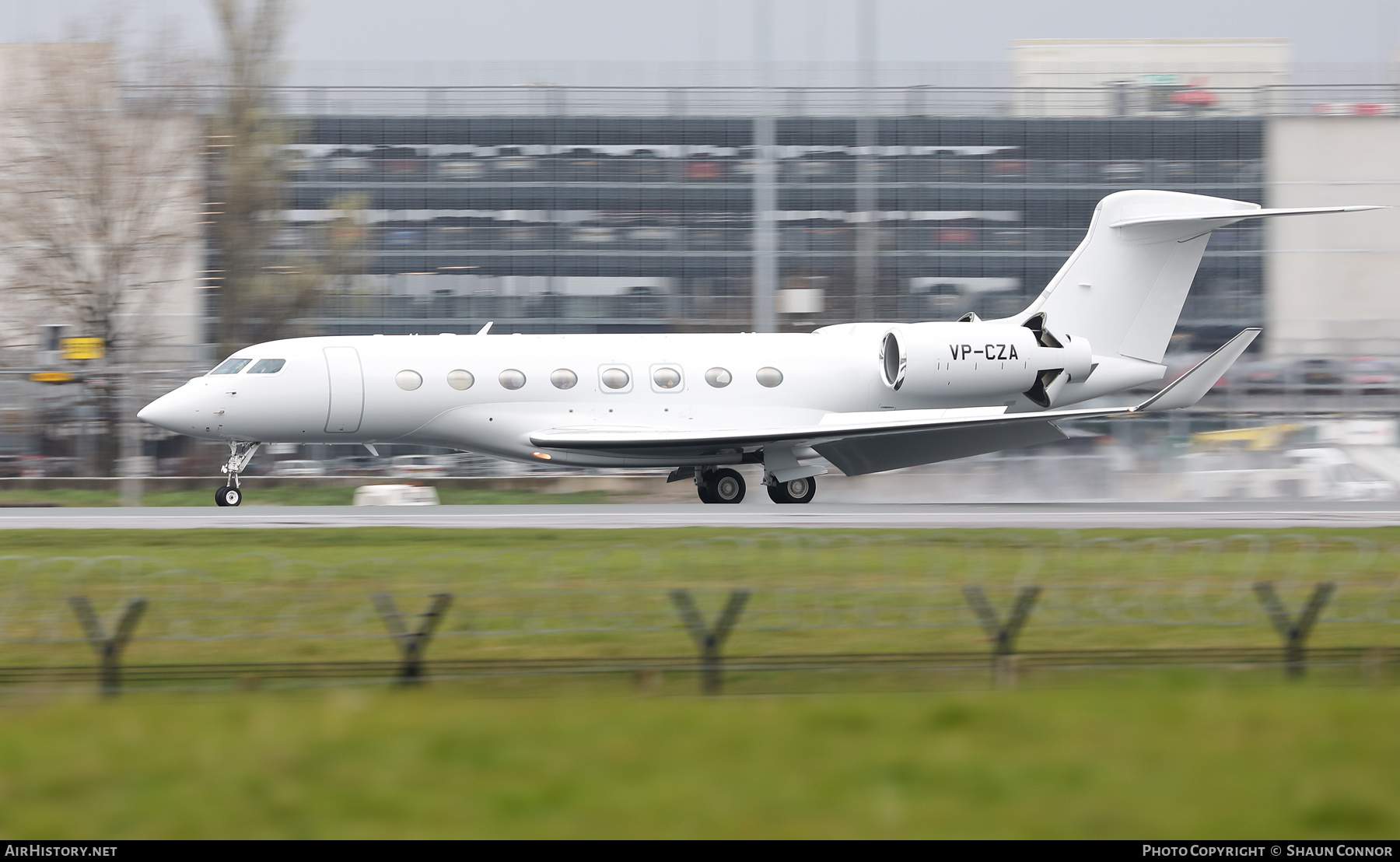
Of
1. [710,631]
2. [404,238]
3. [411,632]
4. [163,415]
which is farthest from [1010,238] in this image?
[411,632]

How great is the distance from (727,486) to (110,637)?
15740 mm

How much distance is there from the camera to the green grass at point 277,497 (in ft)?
88.1

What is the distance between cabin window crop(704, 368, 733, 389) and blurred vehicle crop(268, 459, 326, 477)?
9.69 metres

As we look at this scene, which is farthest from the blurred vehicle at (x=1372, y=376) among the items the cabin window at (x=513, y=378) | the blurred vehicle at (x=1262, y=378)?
the cabin window at (x=513, y=378)

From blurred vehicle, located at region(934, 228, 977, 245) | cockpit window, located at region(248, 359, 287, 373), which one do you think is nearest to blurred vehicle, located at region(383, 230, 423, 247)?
blurred vehicle, located at region(934, 228, 977, 245)

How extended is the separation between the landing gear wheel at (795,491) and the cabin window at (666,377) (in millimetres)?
2378

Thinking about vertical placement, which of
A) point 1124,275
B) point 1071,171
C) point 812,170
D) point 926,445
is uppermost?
point 812,170

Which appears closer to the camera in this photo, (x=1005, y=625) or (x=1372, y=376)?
(x=1005, y=625)

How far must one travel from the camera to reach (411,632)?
9.51 m

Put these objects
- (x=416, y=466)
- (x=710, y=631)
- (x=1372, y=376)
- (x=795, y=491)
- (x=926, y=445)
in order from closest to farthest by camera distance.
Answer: (x=710, y=631) → (x=926, y=445) → (x=795, y=491) → (x=416, y=466) → (x=1372, y=376)

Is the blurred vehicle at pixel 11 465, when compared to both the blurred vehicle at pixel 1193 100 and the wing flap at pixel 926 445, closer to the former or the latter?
the wing flap at pixel 926 445

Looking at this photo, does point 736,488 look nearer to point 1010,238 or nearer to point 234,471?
point 234,471

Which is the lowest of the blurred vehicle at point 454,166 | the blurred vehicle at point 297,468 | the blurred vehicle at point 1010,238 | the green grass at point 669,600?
the blurred vehicle at point 297,468
